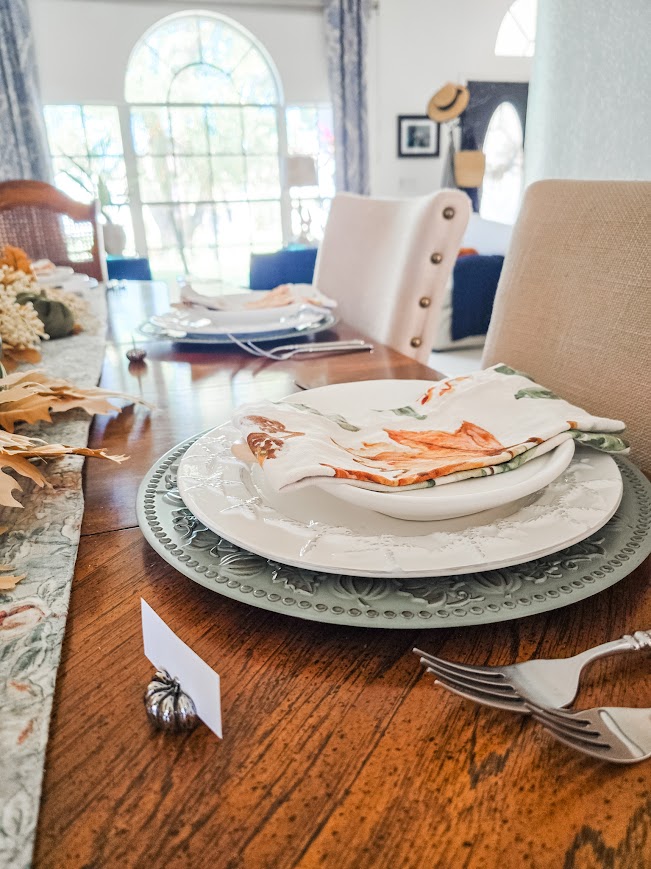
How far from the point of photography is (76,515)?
48 centimetres

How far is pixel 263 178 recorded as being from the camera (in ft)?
18.9

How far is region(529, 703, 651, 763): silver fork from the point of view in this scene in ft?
0.88

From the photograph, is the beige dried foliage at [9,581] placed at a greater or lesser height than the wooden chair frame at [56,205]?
lesser

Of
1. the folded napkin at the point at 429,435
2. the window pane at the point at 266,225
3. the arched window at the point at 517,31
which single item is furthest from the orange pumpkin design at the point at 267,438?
the arched window at the point at 517,31

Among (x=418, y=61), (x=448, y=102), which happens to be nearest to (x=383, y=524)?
(x=448, y=102)

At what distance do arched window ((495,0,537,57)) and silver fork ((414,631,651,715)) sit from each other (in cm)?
695

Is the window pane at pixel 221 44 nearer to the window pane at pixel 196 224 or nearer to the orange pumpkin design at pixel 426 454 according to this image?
the window pane at pixel 196 224

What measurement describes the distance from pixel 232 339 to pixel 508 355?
0.40 m

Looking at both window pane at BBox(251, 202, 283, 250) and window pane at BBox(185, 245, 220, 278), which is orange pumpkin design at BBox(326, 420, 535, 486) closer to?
window pane at BBox(185, 245, 220, 278)

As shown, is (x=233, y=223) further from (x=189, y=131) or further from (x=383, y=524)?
(x=383, y=524)

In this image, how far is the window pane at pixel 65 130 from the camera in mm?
5062

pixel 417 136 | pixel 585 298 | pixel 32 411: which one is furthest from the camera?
pixel 417 136

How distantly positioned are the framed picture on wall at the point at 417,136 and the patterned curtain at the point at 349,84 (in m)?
0.52

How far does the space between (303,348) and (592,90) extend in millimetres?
1280
